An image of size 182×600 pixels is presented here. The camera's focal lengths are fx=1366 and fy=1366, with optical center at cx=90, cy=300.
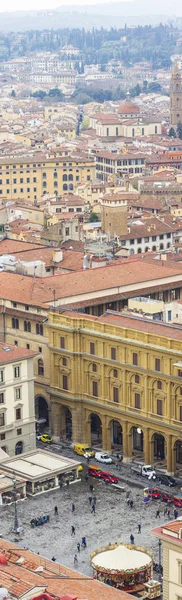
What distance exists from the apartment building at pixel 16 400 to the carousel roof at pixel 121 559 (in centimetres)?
1703

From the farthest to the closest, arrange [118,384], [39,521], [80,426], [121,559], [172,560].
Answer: [80,426]
[118,384]
[39,521]
[121,559]
[172,560]

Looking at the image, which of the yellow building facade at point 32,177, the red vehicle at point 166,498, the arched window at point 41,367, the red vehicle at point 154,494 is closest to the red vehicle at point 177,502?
the red vehicle at point 166,498

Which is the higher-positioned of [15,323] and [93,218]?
[15,323]

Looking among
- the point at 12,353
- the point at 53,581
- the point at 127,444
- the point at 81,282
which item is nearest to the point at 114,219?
the point at 81,282

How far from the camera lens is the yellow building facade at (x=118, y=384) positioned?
61781 mm

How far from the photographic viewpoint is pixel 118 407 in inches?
2544

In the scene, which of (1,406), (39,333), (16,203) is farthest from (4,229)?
(1,406)

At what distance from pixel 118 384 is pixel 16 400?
4.86 m

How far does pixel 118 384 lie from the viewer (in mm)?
64438

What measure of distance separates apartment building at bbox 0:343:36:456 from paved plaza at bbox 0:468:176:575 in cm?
487

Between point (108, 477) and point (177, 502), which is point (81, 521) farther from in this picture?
point (108, 477)

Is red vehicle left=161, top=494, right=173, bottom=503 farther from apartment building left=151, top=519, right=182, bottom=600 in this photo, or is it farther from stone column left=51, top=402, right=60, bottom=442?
apartment building left=151, top=519, right=182, bottom=600

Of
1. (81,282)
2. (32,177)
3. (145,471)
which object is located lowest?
(32,177)

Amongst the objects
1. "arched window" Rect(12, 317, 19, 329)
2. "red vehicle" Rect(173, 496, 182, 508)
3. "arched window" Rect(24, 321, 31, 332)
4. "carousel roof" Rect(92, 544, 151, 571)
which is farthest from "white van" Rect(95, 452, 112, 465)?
"carousel roof" Rect(92, 544, 151, 571)
